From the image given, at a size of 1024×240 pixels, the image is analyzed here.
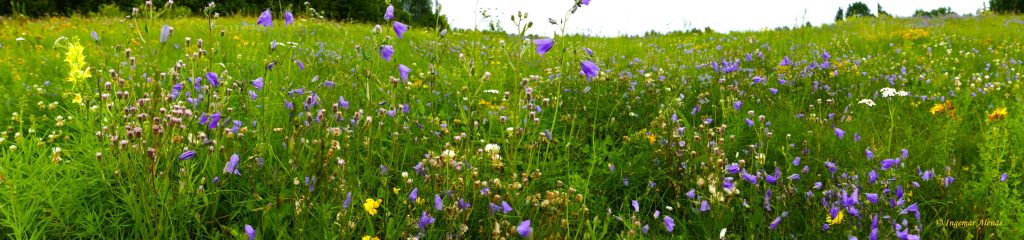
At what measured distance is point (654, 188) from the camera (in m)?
2.63

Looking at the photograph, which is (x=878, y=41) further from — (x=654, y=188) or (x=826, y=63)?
(x=654, y=188)

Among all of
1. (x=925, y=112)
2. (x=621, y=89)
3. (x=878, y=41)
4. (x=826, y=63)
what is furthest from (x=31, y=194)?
(x=878, y=41)

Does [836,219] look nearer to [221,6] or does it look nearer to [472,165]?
[472,165]

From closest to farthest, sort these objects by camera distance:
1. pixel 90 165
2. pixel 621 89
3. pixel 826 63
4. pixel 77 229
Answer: pixel 77 229
pixel 90 165
pixel 621 89
pixel 826 63

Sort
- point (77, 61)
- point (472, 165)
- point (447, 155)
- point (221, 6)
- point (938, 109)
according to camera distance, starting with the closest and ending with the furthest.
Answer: point (447, 155), point (472, 165), point (77, 61), point (938, 109), point (221, 6)

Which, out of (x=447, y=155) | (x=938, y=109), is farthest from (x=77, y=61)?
(x=938, y=109)

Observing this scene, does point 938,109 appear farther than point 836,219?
Yes

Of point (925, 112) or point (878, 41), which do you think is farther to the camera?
point (878, 41)

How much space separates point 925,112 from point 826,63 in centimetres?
130

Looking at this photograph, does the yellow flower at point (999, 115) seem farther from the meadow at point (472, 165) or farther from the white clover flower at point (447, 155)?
the white clover flower at point (447, 155)

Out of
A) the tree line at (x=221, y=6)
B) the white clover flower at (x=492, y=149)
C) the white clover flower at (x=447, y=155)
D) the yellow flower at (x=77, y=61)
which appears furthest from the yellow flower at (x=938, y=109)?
the tree line at (x=221, y=6)

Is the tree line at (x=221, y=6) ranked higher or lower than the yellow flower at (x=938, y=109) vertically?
higher

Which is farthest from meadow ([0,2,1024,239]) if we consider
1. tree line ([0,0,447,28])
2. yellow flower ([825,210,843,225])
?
tree line ([0,0,447,28])

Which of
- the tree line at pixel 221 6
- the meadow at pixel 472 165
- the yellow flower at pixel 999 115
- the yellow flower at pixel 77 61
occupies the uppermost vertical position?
the tree line at pixel 221 6
